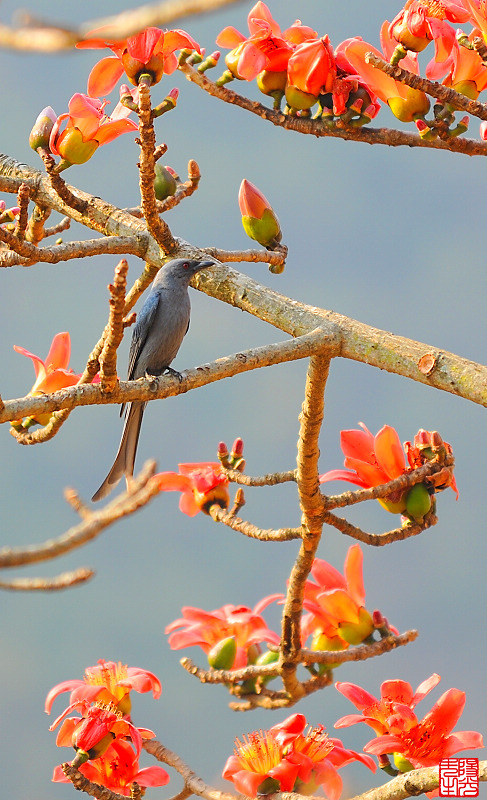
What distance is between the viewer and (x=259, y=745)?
95.5 inches

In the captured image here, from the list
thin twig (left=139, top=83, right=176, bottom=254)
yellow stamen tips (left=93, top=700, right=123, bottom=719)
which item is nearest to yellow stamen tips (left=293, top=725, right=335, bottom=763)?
yellow stamen tips (left=93, top=700, right=123, bottom=719)

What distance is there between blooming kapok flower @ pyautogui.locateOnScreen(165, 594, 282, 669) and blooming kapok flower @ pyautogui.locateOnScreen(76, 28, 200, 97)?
1917 mm

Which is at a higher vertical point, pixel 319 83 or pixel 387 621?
pixel 319 83

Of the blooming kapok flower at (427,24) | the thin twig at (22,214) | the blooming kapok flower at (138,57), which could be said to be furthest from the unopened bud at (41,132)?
the blooming kapok flower at (427,24)

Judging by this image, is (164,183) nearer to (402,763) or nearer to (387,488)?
(387,488)

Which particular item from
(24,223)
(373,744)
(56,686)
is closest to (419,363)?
(373,744)

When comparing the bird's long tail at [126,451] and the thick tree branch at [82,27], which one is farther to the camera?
the bird's long tail at [126,451]

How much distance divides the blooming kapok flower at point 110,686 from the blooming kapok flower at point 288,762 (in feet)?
1.14

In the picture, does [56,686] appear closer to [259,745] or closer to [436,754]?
[259,745]

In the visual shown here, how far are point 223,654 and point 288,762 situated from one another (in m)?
0.61

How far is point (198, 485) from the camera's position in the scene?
3236 millimetres

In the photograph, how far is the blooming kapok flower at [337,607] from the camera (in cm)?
296

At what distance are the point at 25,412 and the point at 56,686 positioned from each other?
44.5 inches

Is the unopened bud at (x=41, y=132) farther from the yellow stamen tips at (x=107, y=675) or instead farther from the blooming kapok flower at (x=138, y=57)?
the yellow stamen tips at (x=107, y=675)
